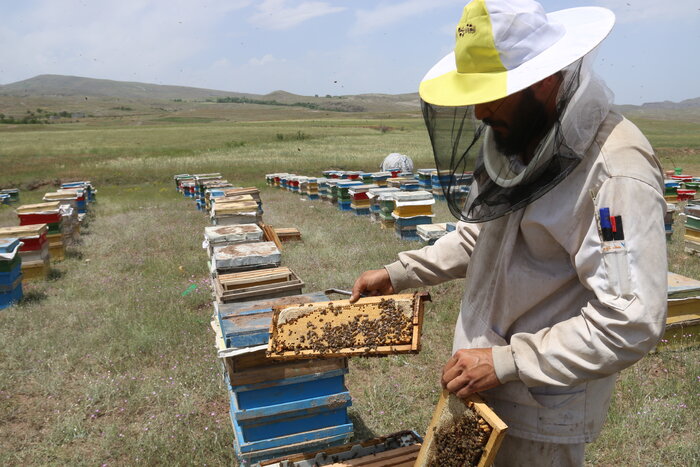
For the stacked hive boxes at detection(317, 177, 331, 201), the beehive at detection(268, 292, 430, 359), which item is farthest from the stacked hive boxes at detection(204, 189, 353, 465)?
the stacked hive boxes at detection(317, 177, 331, 201)

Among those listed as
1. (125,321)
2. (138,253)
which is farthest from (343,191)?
(125,321)

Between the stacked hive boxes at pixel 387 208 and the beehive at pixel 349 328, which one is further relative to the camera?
the stacked hive boxes at pixel 387 208

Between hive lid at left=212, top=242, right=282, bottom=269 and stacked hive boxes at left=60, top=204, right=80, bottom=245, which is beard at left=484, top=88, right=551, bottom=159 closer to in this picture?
hive lid at left=212, top=242, right=282, bottom=269

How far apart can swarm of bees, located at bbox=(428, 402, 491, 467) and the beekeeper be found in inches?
4.9

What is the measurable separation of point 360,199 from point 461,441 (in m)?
11.2

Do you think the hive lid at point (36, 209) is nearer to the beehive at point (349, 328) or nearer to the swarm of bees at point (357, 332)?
the beehive at point (349, 328)

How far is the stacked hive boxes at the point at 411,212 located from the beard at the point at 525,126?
8.27 meters

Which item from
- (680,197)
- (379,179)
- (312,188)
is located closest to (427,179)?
(379,179)

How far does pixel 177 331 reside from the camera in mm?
6062

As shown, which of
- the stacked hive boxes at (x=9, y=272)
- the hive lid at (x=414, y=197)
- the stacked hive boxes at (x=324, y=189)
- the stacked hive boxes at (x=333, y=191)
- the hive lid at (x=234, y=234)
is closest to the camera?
the hive lid at (x=234, y=234)

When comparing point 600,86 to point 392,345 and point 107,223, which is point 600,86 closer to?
point 392,345

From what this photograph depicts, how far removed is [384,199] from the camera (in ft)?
35.3

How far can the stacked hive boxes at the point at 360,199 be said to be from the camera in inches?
502

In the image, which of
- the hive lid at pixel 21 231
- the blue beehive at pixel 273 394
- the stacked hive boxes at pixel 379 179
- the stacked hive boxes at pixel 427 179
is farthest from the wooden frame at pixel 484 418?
the stacked hive boxes at pixel 427 179
